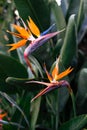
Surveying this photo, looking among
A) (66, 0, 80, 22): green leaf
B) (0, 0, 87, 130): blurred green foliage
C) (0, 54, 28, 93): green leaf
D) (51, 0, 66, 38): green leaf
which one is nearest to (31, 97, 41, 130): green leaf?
(0, 0, 87, 130): blurred green foliage

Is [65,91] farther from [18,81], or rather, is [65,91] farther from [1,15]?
[1,15]

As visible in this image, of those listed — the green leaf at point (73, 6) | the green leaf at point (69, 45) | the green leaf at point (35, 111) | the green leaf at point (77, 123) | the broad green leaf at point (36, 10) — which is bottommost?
the green leaf at point (77, 123)

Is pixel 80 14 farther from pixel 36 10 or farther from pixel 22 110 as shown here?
pixel 22 110

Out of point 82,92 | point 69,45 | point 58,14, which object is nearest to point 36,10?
point 58,14

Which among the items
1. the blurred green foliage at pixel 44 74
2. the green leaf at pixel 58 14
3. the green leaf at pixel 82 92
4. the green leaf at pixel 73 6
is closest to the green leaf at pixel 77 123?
the blurred green foliage at pixel 44 74

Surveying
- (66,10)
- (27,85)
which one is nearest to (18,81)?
(27,85)

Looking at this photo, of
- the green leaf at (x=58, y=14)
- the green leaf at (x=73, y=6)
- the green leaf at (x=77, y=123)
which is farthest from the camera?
the green leaf at (x=73, y=6)

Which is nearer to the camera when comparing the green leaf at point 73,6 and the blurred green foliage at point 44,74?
the blurred green foliage at point 44,74

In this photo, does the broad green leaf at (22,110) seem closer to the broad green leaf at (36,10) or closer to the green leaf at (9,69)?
the green leaf at (9,69)
